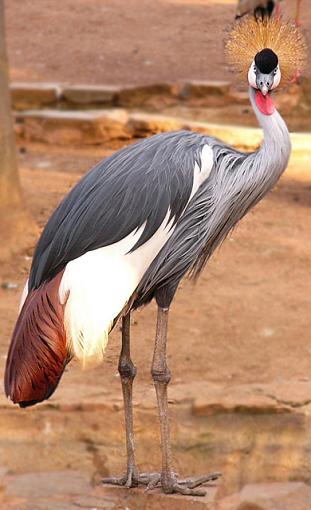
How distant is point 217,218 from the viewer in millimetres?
4062

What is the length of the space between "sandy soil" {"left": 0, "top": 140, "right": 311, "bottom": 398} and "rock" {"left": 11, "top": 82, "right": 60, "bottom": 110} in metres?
2.29

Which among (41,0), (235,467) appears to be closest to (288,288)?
(235,467)

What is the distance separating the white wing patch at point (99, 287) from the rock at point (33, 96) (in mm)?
6470

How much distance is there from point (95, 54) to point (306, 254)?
5.92 metres

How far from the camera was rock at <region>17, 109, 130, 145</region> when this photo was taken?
9.45m

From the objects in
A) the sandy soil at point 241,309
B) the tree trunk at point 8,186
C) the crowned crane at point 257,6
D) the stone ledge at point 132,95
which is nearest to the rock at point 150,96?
the stone ledge at point 132,95

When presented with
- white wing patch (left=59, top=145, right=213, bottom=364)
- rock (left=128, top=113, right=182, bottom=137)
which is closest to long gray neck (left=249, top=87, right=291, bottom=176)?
white wing patch (left=59, top=145, right=213, bottom=364)

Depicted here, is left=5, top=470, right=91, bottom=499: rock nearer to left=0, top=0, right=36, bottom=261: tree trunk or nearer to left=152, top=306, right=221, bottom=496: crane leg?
left=152, top=306, right=221, bottom=496: crane leg

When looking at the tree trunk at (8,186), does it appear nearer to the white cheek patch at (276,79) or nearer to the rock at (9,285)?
the rock at (9,285)

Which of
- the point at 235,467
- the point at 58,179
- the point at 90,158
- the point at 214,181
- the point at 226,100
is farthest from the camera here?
the point at 226,100

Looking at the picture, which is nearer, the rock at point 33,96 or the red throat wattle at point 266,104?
the red throat wattle at point 266,104

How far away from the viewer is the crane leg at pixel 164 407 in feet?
13.8

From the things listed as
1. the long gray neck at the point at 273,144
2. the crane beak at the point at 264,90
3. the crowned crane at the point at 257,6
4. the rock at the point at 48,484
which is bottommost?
the rock at the point at 48,484

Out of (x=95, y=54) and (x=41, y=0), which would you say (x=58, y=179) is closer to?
(x=95, y=54)
